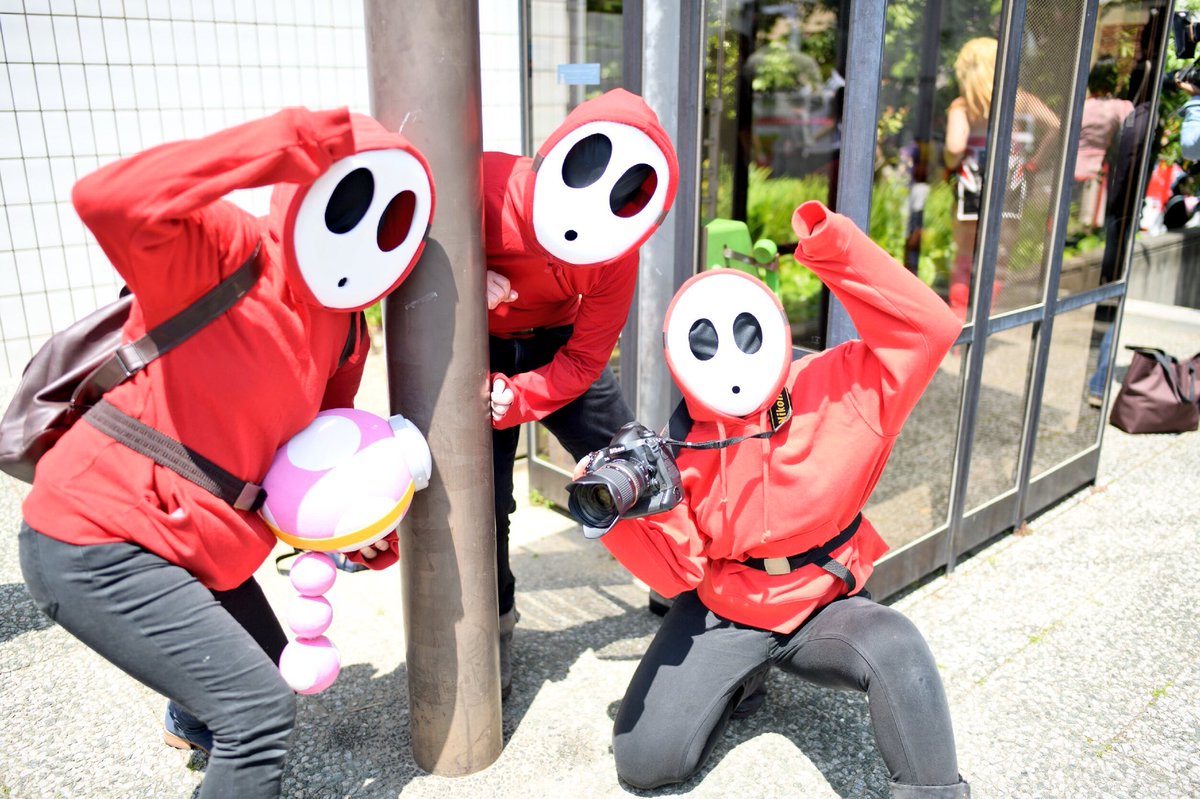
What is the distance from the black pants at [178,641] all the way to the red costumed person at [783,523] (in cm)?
88

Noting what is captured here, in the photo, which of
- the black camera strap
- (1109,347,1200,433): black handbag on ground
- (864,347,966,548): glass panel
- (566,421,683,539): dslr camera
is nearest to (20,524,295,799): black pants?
(566,421,683,539): dslr camera

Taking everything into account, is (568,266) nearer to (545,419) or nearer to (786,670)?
(545,419)

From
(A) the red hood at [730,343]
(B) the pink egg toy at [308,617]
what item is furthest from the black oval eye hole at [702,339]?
(B) the pink egg toy at [308,617]

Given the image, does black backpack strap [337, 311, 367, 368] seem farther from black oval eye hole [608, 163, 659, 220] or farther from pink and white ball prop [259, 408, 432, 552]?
black oval eye hole [608, 163, 659, 220]

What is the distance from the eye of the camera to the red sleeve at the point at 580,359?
2.38m

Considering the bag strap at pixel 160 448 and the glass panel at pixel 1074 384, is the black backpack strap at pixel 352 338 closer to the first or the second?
the bag strap at pixel 160 448

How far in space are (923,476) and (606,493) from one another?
6.18 feet

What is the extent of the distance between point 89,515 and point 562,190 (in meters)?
1.11

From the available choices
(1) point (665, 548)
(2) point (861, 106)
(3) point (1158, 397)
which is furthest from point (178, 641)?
(3) point (1158, 397)

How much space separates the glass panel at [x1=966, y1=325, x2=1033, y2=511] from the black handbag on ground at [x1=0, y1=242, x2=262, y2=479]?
8.90ft

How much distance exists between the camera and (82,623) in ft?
5.69

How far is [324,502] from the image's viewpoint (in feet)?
6.14

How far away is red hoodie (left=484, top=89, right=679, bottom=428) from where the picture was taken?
2.01 meters

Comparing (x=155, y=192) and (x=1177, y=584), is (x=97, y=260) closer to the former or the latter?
(x=155, y=192)
